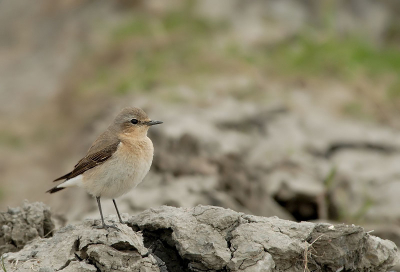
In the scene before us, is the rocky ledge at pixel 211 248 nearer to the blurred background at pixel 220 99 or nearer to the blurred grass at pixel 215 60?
the blurred background at pixel 220 99

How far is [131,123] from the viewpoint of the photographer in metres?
6.82

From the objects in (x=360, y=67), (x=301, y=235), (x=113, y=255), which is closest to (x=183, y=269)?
(x=113, y=255)

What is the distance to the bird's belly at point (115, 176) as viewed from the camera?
6.22 m

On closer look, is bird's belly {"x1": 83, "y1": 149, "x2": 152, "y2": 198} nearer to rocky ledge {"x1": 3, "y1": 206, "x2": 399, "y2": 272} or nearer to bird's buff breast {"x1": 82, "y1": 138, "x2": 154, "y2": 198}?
bird's buff breast {"x1": 82, "y1": 138, "x2": 154, "y2": 198}

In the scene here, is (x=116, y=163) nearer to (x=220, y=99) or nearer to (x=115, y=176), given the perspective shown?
(x=115, y=176)

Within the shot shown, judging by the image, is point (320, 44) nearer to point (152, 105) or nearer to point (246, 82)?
point (246, 82)

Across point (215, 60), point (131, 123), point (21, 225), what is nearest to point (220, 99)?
point (215, 60)

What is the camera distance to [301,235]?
5500 mm

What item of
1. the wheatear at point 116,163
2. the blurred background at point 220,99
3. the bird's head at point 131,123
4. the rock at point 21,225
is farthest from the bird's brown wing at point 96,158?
the blurred background at point 220,99

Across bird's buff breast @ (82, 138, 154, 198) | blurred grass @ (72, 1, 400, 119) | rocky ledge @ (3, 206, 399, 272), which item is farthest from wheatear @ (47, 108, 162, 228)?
blurred grass @ (72, 1, 400, 119)

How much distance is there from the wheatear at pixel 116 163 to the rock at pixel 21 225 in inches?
14.4

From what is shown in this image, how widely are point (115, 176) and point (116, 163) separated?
0.43 feet

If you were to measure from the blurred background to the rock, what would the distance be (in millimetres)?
2428

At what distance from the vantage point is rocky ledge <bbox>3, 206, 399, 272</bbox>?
526 cm
